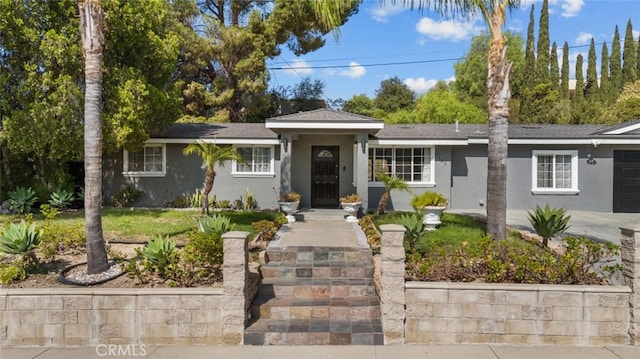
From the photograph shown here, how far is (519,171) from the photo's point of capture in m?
13.7

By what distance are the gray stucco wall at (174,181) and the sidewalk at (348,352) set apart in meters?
8.87

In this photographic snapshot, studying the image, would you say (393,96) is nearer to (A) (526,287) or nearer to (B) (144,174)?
(B) (144,174)

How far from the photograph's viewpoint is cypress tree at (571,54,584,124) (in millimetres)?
26817

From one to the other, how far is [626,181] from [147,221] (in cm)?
1607

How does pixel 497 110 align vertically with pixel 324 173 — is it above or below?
above

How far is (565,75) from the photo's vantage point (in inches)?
1405

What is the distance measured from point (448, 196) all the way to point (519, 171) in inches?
113

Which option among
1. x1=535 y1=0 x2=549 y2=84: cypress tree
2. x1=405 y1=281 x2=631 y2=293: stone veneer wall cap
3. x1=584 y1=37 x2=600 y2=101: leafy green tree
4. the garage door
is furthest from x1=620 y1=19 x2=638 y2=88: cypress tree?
x1=405 y1=281 x2=631 y2=293: stone veneer wall cap

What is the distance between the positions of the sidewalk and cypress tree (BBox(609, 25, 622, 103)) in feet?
119

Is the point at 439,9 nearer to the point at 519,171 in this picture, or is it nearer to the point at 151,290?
the point at 151,290

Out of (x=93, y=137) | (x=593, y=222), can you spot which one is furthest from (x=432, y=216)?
(x=93, y=137)

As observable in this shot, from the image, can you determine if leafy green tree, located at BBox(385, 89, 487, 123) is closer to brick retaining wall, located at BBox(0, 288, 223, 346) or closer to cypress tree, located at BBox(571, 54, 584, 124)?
cypress tree, located at BBox(571, 54, 584, 124)

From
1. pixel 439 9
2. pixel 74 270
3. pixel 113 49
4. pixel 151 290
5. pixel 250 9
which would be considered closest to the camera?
pixel 151 290

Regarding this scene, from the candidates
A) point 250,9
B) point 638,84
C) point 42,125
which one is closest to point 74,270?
point 42,125
